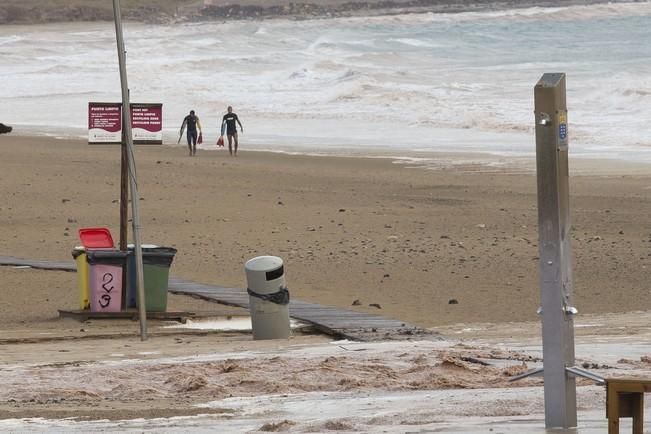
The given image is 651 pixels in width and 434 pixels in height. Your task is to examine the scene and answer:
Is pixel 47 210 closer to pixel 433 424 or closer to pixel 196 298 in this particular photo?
pixel 196 298

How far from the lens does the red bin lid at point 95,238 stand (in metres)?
13.3

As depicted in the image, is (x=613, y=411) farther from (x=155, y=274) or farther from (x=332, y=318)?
(x=155, y=274)

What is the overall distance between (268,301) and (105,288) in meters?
1.93

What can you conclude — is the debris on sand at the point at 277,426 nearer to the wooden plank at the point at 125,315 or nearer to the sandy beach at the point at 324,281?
the sandy beach at the point at 324,281

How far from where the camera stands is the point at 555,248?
6.86 metres

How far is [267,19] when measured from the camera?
12131 cm

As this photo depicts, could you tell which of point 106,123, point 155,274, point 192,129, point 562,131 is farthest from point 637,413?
point 192,129

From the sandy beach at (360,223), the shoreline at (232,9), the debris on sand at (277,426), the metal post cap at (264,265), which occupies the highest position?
the shoreline at (232,9)

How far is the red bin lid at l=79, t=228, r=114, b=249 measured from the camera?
13320mm

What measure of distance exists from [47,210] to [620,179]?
32.2 ft

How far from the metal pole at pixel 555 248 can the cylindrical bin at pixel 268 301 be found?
4797mm

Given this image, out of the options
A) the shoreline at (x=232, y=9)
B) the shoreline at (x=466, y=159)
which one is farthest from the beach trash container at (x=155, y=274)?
the shoreline at (x=232, y=9)

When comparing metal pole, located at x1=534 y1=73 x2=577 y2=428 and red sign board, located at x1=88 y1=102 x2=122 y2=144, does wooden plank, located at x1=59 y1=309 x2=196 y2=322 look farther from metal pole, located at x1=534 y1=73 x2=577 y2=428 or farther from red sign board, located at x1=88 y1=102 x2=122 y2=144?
metal pole, located at x1=534 y1=73 x2=577 y2=428

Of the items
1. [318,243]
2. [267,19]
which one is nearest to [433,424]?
[318,243]
